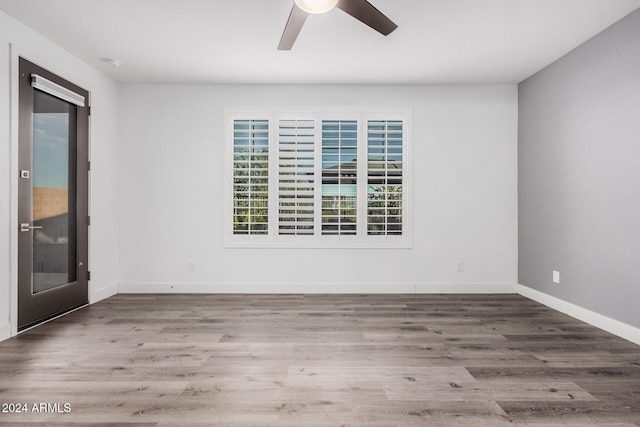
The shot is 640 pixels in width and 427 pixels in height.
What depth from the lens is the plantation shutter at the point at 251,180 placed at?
4.71 m

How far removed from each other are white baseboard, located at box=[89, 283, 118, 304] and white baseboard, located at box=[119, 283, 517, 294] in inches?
3.6

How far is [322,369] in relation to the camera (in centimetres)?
245

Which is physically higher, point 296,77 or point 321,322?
point 296,77

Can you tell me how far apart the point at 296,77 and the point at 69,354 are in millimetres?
3593

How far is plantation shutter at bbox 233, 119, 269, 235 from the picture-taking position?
4707 mm

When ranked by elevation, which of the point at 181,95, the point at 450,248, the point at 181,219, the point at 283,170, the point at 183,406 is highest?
the point at 181,95

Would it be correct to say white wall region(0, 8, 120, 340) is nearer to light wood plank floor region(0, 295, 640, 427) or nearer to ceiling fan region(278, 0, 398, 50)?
light wood plank floor region(0, 295, 640, 427)

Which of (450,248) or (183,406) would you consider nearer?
(183,406)

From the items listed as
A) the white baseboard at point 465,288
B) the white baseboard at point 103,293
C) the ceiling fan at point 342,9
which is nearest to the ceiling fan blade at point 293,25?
the ceiling fan at point 342,9

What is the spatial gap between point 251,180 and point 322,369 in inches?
113

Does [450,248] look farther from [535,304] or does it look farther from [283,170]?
[283,170]

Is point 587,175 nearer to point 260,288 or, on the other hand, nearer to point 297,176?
point 297,176

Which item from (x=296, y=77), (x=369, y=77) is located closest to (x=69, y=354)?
(x=296, y=77)

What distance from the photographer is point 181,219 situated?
15.4 feet
